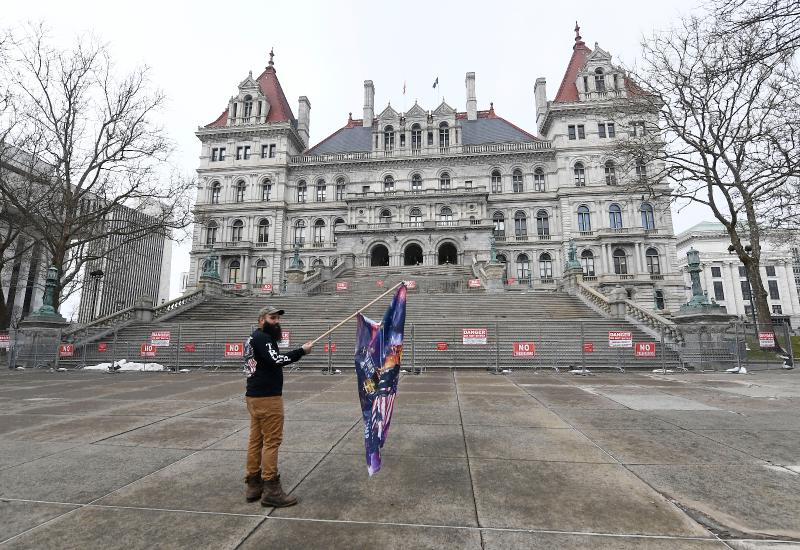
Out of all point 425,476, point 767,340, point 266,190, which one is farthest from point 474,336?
point 266,190

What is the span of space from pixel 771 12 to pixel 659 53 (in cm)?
1475

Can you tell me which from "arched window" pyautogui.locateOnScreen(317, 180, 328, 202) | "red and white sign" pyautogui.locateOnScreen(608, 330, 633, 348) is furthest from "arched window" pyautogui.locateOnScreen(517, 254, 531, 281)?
"red and white sign" pyautogui.locateOnScreen(608, 330, 633, 348)

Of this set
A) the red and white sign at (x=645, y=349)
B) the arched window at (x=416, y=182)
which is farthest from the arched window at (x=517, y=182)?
the red and white sign at (x=645, y=349)

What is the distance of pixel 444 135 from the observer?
47469 mm

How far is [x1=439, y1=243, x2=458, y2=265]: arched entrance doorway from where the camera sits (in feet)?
134

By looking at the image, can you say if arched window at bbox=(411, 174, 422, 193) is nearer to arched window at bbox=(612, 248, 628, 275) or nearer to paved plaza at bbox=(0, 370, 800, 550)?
arched window at bbox=(612, 248, 628, 275)

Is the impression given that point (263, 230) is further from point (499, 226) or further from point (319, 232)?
point (499, 226)

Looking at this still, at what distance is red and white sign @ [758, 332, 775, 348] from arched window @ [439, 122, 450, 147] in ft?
123

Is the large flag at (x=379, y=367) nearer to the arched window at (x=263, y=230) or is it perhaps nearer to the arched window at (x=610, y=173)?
the arched window at (x=263, y=230)

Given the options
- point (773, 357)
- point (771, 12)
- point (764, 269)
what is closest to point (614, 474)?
point (771, 12)

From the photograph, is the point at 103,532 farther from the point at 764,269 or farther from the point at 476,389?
the point at 764,269

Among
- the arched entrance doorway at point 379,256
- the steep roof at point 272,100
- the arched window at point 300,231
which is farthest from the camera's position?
the steep roof at point 272,100

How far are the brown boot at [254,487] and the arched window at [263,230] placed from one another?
45378 millimetres

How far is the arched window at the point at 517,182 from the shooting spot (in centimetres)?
4534
